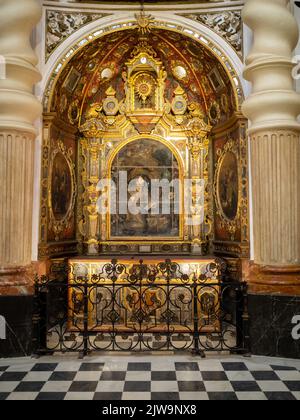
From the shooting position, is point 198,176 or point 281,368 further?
point 198,176

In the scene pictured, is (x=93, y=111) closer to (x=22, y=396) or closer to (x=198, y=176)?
(x=198, y=176)

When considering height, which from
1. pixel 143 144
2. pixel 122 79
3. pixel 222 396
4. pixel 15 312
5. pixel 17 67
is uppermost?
pixel 122 79

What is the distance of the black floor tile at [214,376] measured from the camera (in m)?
4.54

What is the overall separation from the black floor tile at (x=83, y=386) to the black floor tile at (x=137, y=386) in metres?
0.34

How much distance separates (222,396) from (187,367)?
0.89 m

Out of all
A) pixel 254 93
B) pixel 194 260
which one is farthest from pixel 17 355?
pixel 254 93

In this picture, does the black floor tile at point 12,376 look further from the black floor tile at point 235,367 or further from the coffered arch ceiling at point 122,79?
the coffered arch ceiling at point 122,79

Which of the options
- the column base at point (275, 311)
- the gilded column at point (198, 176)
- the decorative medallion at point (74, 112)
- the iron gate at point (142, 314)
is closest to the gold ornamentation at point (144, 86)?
the gilded column at point (198, 176)

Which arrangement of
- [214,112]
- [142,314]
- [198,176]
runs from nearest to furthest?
[142,314] → [214,112] → [198,176]

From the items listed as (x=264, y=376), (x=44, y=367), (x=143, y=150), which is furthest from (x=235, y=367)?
(x=143, y=150)

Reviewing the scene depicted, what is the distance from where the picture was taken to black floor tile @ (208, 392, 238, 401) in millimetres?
4012

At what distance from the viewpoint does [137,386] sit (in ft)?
14.3

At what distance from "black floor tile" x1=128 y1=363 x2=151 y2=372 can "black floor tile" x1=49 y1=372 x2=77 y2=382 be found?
26.1 inches

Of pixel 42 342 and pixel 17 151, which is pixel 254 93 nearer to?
pixel 17 151
